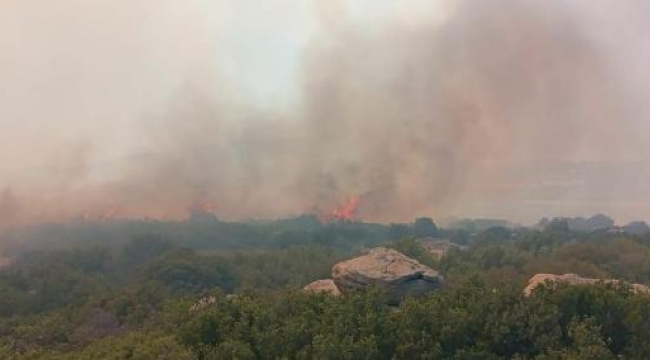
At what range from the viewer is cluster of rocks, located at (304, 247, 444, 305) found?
2245 inches

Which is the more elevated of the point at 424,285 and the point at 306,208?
the point at 306,208

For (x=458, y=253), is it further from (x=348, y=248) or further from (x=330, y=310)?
(x=330, y=310)

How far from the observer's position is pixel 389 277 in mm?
57875

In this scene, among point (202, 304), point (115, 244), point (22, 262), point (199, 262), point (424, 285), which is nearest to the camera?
point (202, 304)

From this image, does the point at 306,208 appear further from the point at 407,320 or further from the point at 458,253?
the point at 407,320

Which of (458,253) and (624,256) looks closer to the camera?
(624,256)

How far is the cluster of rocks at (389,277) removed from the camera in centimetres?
5703

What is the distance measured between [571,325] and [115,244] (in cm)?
14545

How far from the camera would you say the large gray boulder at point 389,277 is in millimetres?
57094

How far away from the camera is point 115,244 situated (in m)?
171

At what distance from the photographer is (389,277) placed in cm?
5788

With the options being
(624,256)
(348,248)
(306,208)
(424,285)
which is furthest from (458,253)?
(424,285)

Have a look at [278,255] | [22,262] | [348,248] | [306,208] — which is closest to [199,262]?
[278,255]

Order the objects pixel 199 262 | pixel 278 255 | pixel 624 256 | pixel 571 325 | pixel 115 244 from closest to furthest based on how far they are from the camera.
A: pixel 571 325 → pixel 624 256 → pixel 199 262 → pixel 278 255 → pixel 115 244
